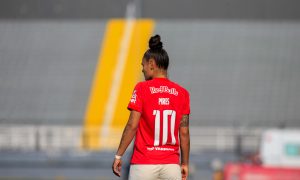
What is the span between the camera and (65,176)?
23969mm

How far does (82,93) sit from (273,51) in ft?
25.7

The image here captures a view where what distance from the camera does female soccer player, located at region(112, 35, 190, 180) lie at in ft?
20.8

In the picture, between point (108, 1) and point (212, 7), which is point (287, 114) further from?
point (108, 1)

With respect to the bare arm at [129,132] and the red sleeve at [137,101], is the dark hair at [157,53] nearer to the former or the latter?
the red sleeve at [137,101]

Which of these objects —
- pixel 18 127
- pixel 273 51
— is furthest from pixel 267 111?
pixel 18 127

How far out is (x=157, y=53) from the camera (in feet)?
21.1

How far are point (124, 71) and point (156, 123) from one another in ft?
88.6

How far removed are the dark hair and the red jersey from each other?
0.43ft

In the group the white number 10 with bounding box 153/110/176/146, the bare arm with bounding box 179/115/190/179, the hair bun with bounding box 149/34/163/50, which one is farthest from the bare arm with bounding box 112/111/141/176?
the hair bun with bounding box 149/34/163/50

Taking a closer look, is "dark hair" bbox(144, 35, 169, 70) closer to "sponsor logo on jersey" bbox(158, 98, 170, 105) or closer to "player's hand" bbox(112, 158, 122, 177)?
"sponsor logo on jersey" bbox(158, 98, 170, 105)

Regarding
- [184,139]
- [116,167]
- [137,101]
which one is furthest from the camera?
[184,139]

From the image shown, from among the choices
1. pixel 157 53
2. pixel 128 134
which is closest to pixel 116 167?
pixel 128 134

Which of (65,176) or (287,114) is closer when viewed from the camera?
(65,176)

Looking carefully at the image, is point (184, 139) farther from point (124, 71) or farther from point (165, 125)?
point (124, 71)
